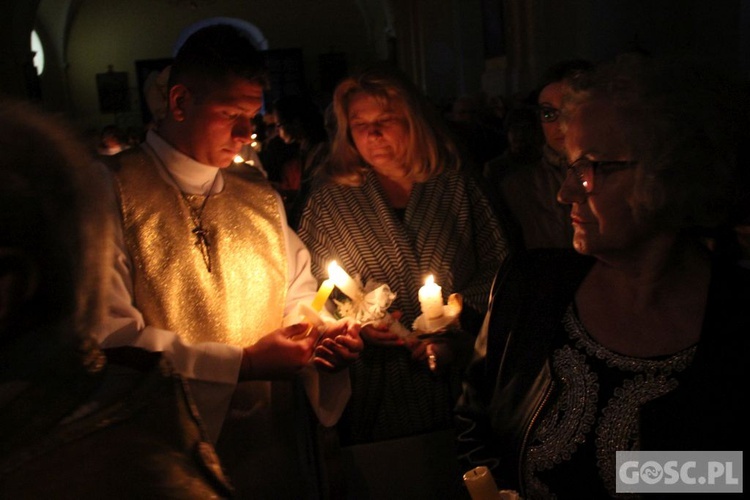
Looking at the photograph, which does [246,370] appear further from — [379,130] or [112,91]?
[112,91]

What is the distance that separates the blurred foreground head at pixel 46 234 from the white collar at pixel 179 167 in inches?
56.6

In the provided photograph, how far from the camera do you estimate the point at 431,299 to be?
2594mm

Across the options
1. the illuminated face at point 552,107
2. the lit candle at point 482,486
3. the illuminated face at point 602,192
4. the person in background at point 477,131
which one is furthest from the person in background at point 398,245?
the person in background at point 477,131

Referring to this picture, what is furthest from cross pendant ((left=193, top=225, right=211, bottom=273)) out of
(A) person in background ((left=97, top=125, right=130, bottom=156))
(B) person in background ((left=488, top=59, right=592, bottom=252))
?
(A) person in background ((left=97, top=125, right=130, bottom=156))

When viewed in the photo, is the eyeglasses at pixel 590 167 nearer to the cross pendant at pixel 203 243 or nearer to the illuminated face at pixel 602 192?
the illuminated face at pixel 602 192

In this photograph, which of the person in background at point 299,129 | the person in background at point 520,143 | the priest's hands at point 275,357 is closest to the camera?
the priest's hands at point 275,357

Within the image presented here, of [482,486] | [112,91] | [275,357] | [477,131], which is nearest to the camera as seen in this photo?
[482,486]

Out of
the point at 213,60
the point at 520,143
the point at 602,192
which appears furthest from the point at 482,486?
the point at 520,143

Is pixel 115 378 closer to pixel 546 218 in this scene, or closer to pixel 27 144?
pixel 27 144

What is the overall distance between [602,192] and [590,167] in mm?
63

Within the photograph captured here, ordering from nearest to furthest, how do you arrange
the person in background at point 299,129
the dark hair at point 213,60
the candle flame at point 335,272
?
the dark hair at point 213,60 < the candle flame at point 335,272 < the person in background at point 299,129

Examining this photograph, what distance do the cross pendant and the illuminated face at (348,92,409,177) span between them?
0.78 metres
